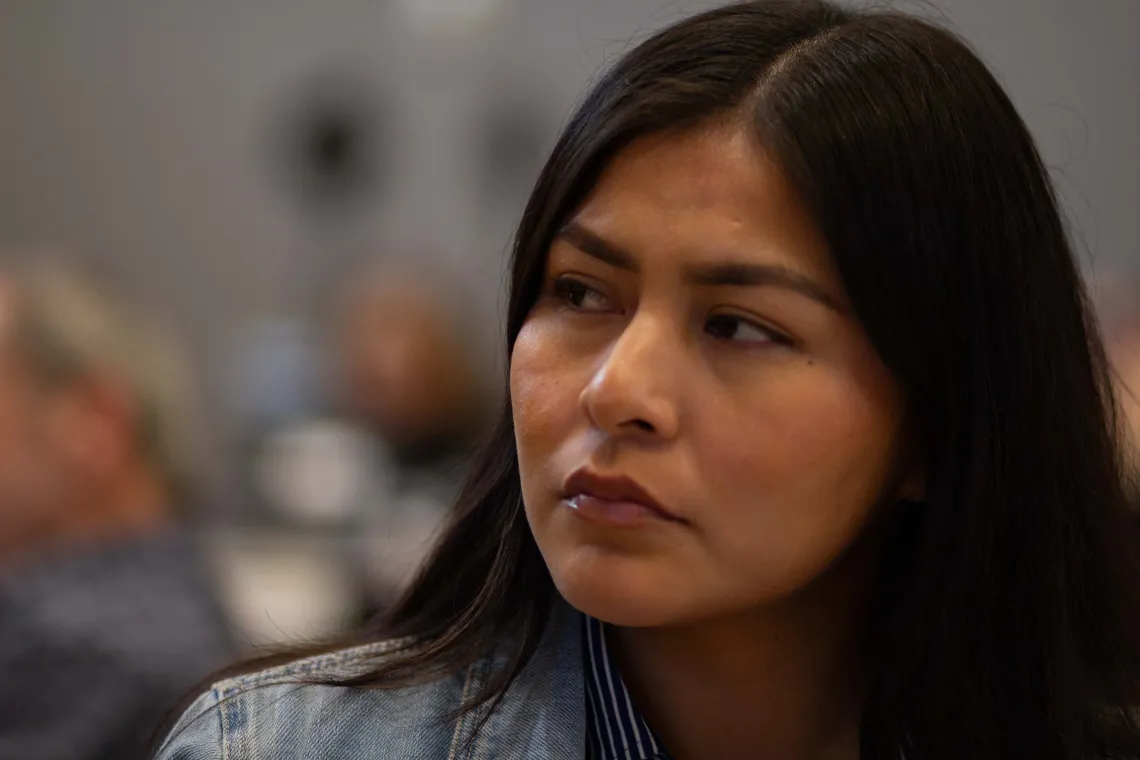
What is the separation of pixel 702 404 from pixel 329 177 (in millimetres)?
4210

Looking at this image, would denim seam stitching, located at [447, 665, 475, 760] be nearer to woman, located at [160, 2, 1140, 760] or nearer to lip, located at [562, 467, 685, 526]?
woman, located at [160, 2, 1140, 760]

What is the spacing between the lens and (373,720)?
1.29m

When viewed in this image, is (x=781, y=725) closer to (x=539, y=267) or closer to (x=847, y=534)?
(x=847, y=534)

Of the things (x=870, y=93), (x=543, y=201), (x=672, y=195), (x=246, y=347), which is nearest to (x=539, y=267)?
(x=543, y=201)

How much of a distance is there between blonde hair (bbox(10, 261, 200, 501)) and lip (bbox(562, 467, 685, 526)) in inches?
68.7

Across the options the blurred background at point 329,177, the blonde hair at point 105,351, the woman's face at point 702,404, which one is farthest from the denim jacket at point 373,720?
the blurred background at point 329,177

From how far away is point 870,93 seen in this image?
3.95 feet

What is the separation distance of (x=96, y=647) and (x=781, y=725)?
1091mm

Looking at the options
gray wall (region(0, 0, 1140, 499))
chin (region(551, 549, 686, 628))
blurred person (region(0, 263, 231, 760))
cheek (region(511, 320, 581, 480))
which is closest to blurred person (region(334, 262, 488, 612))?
gray wall (region(0, 0, 1140, 499))

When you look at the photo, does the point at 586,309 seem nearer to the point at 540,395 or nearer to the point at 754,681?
the point at 540,395

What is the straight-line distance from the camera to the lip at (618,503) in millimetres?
1145

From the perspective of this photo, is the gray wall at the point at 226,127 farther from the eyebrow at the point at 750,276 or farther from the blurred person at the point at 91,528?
the eyebrow at the point at 750,276

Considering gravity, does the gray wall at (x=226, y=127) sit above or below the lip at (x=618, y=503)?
below

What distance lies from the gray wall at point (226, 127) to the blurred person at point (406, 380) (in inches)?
23.6
